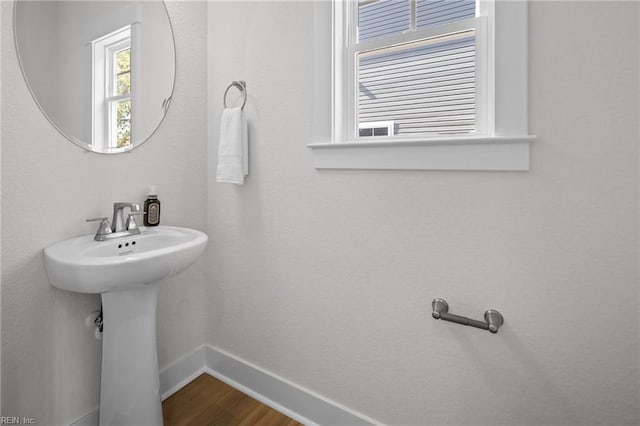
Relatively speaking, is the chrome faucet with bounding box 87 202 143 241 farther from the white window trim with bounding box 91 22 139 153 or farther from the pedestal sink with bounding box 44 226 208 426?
the white window trim with bounding box 91 22 139 153

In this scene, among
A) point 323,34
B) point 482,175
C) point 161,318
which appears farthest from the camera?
point 161,318

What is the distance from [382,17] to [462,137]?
64cm

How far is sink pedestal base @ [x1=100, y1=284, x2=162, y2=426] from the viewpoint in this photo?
1078mm

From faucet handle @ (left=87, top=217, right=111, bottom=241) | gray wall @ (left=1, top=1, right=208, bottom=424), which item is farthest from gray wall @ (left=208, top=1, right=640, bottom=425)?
faucet handle @ (left=87, top=217, right=111, bottom=241)

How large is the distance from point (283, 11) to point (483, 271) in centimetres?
132

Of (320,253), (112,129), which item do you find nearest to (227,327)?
(320,253)

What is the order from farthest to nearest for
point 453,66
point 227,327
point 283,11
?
1. point 227,327
2. point 283,11
3. point 453,66

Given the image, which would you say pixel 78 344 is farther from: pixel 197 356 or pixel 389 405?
pixel 389 405

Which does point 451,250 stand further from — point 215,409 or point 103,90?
point 103,90

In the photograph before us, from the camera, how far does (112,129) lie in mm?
1232

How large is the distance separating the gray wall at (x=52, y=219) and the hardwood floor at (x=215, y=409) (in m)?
0.19

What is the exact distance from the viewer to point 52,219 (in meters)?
1.07

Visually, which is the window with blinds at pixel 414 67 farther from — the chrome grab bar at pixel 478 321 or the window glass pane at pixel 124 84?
the window glass pane at pixel 124 84

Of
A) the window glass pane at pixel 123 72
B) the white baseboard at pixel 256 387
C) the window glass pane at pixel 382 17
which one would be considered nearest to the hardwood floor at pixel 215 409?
the white baseboard at pixel 256 387
